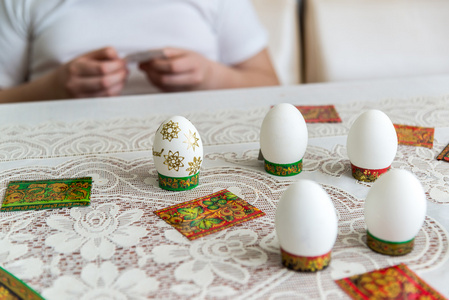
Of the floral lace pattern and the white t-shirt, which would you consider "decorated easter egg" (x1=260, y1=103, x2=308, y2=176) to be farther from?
the white t-shirt

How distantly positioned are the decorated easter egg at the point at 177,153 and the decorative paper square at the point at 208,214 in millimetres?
40

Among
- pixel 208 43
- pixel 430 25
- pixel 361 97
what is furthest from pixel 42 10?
pixel 430 25

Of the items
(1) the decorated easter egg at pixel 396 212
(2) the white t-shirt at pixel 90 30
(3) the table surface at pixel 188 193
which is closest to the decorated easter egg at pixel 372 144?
(3) the table surface at pixel 188 193

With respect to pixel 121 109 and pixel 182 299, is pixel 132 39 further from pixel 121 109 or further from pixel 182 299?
pixel 182 299

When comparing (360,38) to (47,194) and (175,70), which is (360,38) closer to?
(175,70)

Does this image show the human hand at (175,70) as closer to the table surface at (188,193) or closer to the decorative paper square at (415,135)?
the table surface at (188,193)

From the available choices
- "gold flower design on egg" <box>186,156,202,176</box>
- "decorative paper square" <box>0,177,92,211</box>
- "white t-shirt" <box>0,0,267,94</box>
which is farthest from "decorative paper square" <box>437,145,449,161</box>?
"white t-shirt" <box>0,0,267,94</box>

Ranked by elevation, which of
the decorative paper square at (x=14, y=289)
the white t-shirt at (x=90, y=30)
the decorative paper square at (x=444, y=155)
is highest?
the white t-shirt at (x=90, y=30)

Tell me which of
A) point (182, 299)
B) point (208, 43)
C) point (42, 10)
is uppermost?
point (42, 10)

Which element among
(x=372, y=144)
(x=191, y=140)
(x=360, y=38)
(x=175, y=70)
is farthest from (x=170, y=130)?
(x=360, y=38)

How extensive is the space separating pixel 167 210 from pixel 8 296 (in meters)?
0.20

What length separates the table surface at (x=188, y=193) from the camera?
468 mm

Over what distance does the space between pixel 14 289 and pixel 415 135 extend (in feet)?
2.06

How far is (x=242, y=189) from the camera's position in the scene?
65 cm
